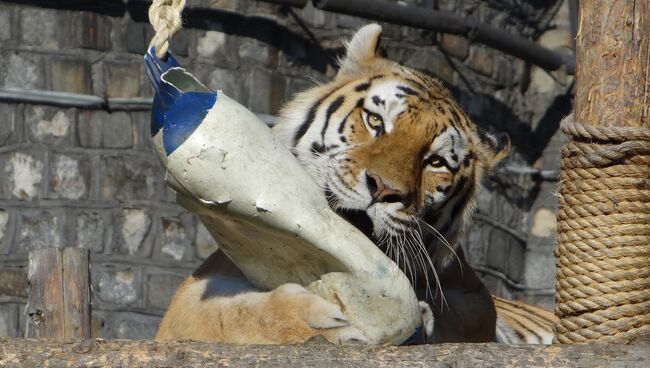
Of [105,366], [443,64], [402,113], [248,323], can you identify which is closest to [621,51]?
[402,113]

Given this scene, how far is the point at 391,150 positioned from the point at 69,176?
3.49 metres

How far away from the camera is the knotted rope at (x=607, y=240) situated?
2.70m

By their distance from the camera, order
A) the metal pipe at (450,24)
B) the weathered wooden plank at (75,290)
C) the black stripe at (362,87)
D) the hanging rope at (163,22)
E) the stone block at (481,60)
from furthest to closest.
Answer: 1. the stone block at (481,60)
2. the metal pipe at (450,24)
3. the black stripe at (362,87)
4. the weathered wooden plank at (75,290)
5. the hanging rope at (163,22)

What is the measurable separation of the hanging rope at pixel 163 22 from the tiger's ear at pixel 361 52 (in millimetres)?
929

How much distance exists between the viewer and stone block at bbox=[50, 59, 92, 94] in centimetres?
618

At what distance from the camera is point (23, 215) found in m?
6.20

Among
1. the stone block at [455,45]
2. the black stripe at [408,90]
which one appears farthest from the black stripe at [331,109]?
the stone block at [455,45]

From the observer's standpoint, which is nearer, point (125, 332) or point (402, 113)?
point (402, 113)

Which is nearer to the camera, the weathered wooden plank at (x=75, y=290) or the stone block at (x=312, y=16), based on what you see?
the weathered wooden plank at (x=75, y=290)

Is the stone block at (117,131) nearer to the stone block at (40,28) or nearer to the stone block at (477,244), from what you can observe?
the stone block at (40,28)

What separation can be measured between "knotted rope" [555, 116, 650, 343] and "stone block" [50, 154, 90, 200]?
390cm

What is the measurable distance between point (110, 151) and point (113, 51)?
1.57ft

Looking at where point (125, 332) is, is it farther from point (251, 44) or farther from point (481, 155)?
point (481, 155)

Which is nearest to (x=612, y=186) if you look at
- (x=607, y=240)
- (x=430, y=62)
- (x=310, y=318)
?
(x=607, y=240)
